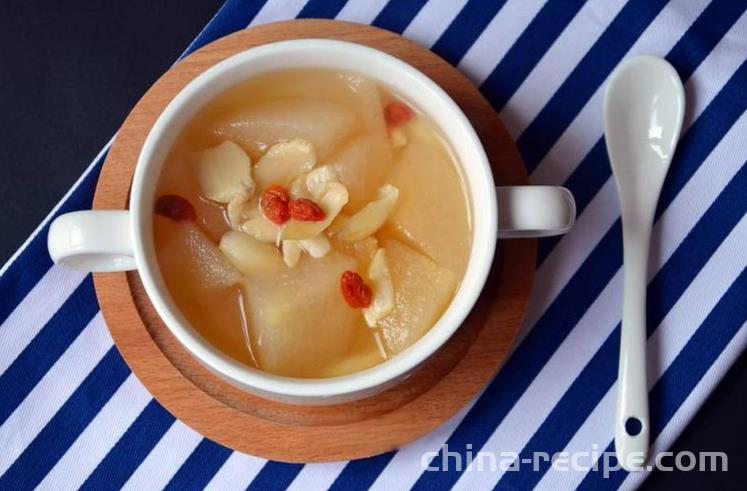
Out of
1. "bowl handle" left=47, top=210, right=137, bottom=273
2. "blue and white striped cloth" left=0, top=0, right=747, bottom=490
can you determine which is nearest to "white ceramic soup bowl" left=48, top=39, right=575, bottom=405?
"bowl handle" left=47, top=210, right=137, bottom=273

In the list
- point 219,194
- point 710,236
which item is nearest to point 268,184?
point 219,194

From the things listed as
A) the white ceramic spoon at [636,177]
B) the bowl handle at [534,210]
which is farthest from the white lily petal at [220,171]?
the white ceramic spoon at [636,177]

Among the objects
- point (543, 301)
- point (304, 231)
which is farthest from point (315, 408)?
point (543, 301)

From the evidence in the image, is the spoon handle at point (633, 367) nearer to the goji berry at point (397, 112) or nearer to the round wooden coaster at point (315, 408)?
the round wooden coaster at point (315, 408)

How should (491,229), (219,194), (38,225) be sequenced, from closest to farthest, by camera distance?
(491,229), (219,194), (38,225)

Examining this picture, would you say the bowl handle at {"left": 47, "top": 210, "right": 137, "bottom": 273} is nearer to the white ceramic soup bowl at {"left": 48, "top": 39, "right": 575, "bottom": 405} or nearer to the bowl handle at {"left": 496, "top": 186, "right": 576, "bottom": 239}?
the white ceramic soup bowl at {"left": 48, "top": 39, "right": 575, "bottom": 405}

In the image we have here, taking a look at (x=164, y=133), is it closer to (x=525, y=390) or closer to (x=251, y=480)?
(x=251, y=480)

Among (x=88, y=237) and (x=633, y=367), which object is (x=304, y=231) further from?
(x=633, y=367)
